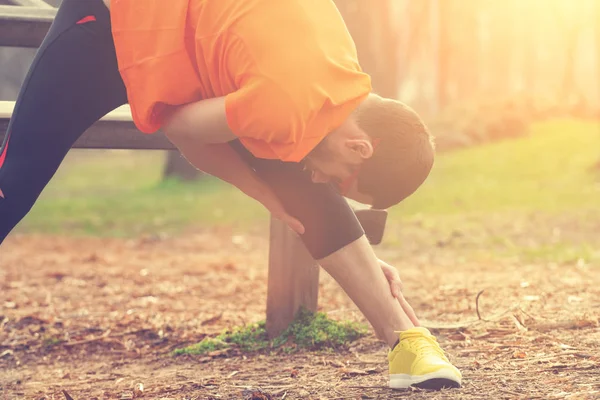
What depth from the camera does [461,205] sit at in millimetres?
8539

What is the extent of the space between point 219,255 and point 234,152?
12.9 feet

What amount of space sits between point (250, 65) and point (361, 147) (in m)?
0.43

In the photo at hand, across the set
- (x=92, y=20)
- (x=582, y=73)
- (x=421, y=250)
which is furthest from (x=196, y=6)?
(x=582, y=73)

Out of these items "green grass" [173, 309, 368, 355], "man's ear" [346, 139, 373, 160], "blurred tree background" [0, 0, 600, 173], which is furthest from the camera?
"blurred tree background" [0, 0, 600, 173]

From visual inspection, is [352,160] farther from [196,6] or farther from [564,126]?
[564,126]

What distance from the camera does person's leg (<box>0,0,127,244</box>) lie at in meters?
2.45

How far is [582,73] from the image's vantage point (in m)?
27.3

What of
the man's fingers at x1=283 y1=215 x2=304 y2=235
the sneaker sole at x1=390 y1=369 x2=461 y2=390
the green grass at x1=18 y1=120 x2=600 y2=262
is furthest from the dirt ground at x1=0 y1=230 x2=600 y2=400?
the green grass at x1=18 y1=120 x2=600 y2=262

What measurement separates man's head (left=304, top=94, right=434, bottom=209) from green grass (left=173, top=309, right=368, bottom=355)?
3.95 ft

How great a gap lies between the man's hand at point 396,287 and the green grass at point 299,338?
2.43 feet

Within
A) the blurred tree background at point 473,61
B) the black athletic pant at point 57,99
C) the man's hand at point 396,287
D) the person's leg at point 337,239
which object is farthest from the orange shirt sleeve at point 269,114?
the blurred tree background at point 473,61

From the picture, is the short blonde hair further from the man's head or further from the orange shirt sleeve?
the orange shirt sleeve

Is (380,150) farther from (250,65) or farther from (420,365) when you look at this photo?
(420,365)

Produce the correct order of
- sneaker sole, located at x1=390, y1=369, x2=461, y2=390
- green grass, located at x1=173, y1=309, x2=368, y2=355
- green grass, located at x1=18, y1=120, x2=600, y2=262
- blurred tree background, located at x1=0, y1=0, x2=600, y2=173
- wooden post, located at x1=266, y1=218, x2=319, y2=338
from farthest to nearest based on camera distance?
1. blurred tree background, located at x1=0, y1=0, x2=600, y2=173
2. green grass, located at x1=18, y1=120, x2=600, y2=262
3. wooden post, located at x1=266, y1=218, x2=319, y2=338
4. green grass, located at x1=173, y1=309, x2=368, y2=355
5. sneaker sole, located at x1=390, y1=369, x2=461, y2=390
